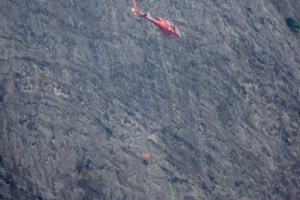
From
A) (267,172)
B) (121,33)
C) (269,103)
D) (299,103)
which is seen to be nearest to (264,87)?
(269,103)

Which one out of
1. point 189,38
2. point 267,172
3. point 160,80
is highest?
point 189,38

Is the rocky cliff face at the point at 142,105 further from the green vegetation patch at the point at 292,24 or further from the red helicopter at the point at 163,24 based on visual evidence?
the green vegetation patch at the point at 292,24

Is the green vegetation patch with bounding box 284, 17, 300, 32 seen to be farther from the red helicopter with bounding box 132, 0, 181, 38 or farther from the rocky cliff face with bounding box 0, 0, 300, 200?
the red helicopter with bounding box 132, 0, 181, 38

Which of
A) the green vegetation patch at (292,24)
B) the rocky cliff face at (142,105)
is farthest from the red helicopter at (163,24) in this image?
the green vegetation patch at (292,24)

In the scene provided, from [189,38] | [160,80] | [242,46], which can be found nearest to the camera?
[160,80]

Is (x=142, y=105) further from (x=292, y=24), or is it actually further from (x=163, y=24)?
(x=292, y=24)

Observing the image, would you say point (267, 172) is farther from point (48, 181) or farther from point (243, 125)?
point (48, 181)

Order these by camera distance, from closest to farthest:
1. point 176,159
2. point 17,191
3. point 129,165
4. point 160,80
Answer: point 17,191
point 129,165
point 176,159
point 160,80

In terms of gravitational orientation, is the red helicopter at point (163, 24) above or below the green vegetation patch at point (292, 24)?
below
